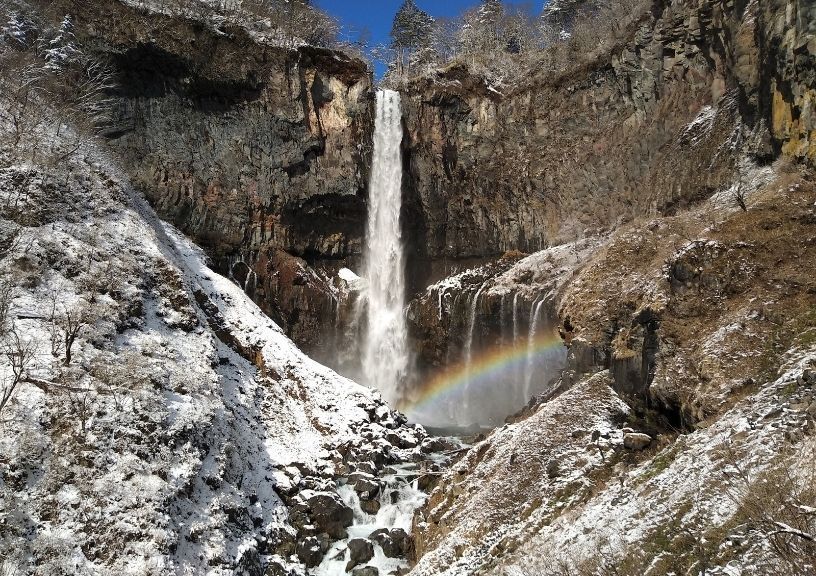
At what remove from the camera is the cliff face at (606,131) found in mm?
22750

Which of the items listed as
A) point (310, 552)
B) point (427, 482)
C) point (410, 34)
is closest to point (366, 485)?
point (427, 482)

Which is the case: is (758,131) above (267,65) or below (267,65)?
below

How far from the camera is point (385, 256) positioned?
1567 inches

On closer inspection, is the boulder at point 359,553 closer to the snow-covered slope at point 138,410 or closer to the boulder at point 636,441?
the snow-covered slope at point 138,410

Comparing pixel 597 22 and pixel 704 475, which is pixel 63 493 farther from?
pixel 597 22

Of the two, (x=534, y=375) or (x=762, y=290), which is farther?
(x=534, y=375)

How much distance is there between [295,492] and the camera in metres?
18.3

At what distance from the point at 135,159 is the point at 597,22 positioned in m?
38.5

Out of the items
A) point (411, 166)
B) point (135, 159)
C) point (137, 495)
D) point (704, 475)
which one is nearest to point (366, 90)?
point (411, 166)

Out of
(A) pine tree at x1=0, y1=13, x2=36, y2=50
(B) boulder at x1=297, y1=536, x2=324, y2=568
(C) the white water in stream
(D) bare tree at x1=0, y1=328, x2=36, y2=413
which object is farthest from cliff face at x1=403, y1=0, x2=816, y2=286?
(D) bare tree at x1=0, y1=328, x2=36, y2=413

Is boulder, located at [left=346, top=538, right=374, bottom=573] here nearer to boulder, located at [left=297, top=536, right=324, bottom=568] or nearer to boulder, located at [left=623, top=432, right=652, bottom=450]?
boulder, located at [left=297, top=536, right=324, bottom=568]

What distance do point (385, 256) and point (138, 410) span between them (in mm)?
25900

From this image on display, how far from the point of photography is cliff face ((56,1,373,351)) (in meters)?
35.8

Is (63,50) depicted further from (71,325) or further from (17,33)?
(71,325)
